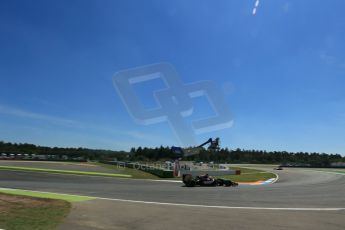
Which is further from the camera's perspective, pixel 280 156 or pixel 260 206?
pixel 280 156

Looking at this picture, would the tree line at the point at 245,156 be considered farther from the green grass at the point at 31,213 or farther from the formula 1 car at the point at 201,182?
the green grass at the point at 31,213

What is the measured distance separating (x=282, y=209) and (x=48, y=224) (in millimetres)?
8654

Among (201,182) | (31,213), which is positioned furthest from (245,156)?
(31,213)

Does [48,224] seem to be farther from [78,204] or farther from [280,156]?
[280,156]

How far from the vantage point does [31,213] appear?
1197cm

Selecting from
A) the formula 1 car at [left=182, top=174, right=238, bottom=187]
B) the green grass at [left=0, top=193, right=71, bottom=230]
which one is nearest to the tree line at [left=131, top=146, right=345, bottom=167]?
the formula 1 car at [left=182, top=174, right=238, bottom=187]

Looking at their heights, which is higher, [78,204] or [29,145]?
[29,145]

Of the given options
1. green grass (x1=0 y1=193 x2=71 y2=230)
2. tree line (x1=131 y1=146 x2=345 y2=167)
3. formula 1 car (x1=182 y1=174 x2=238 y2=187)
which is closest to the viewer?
green grass (x1=0 y1=193 x2=71 y2=230)

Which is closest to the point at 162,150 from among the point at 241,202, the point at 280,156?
the point at 280,156

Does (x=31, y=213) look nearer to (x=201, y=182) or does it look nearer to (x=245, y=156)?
(x=201, y=182)

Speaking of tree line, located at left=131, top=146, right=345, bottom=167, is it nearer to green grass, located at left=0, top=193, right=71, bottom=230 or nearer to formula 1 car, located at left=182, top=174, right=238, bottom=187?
formula 1 car, located at left=182, top=174, right=238, bottom=187

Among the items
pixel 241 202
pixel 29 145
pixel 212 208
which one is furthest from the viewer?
pixel 29 145

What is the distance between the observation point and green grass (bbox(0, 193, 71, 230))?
1022 cm

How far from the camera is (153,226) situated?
1045 centimetres
